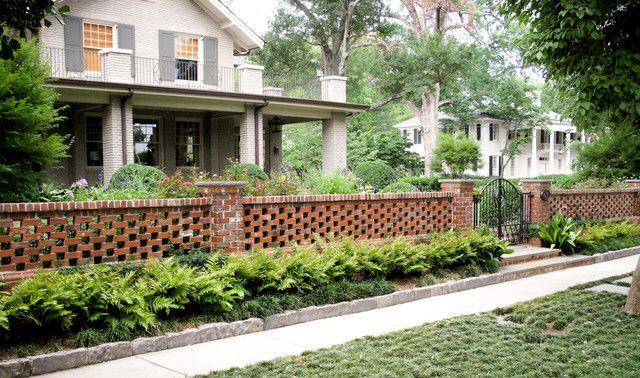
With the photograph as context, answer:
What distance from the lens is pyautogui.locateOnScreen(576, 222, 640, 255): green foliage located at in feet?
42.6

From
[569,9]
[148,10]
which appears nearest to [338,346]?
[569,9]

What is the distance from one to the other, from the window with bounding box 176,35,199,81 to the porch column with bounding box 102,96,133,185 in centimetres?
355

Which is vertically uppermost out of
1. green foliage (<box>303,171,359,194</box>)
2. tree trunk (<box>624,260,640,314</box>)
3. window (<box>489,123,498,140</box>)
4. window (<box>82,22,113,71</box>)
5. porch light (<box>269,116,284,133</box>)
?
window (<box>82,22,113,71</box>)

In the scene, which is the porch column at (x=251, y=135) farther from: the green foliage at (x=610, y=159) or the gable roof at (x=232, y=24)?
the green foliage at (x=610, y=159)

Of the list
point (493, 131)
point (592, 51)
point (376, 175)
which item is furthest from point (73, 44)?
point (493, 131)

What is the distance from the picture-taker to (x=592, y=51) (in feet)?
24.4

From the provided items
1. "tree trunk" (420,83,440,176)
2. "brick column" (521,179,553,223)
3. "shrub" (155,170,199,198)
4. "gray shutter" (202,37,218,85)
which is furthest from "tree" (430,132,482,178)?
"shrub" (155,170,199,198)

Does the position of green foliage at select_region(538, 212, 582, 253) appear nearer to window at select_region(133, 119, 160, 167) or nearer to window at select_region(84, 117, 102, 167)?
window at select_region(133, 119, 160, 167)

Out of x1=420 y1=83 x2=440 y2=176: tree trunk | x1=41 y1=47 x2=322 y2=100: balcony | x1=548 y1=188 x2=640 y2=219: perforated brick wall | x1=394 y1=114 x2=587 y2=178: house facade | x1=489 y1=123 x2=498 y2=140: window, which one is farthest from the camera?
x1=489 y1=123 x2=498 y2=140: window

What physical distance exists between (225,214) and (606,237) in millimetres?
9941

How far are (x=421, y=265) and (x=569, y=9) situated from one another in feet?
13.7

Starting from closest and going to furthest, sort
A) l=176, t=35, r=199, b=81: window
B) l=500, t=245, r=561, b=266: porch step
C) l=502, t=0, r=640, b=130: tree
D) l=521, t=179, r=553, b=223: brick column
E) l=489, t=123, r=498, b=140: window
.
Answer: l=502, t=0, r=640, b=130: tree, l=500, t=245, r=561, b=266: porch step, l=521, t=179, r=553, b=223: brick column, l=176, t=35, r=199, b=81: window, l=489, t=123, r=498, b=140: window

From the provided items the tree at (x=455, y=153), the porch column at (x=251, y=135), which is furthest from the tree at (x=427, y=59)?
the porch column at (x=251, y=135)

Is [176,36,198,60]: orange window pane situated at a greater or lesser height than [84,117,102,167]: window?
greater
